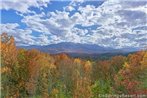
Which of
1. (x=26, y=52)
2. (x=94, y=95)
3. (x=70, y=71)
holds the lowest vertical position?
(x=94, y=95)

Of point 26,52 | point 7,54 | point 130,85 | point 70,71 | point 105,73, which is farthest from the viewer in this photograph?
point 105,73

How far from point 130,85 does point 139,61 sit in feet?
29.3

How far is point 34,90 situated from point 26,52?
8802 mm

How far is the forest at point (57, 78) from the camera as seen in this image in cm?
5266

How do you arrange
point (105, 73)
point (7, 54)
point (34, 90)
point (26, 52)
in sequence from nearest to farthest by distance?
point (7, 54)
point (34, 90)
point (26, 52)
point (105, 73)

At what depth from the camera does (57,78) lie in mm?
68000

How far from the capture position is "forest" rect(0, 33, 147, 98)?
52656 millimetres

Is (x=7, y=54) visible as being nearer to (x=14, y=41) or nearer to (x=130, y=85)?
(x=14, y=41)

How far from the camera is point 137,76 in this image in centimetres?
5712

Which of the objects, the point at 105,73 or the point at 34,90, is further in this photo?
the point at 105,73

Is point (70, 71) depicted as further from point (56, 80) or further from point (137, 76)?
point (137, 76)

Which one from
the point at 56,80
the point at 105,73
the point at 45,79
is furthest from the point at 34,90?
the point at 105,73

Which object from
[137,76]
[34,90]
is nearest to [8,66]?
[34,90]

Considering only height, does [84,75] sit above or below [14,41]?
below
